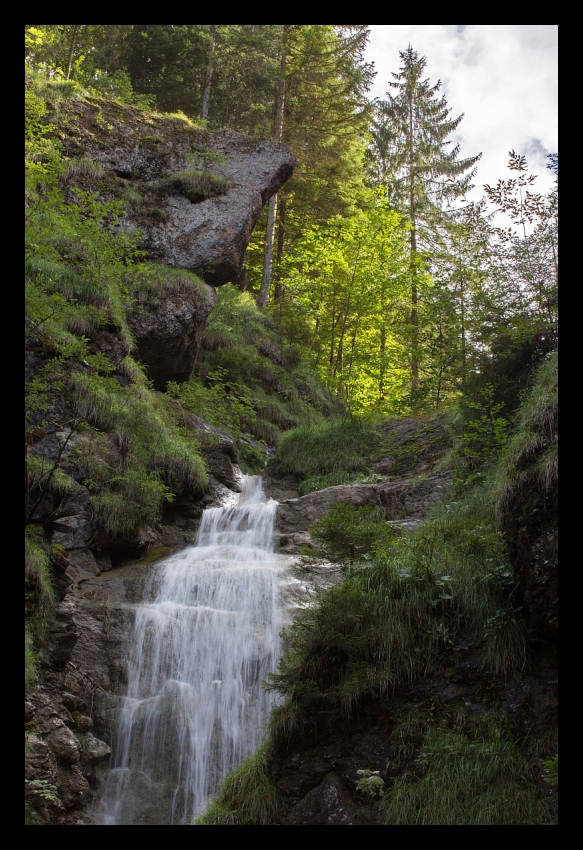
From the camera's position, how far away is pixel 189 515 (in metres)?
9.92

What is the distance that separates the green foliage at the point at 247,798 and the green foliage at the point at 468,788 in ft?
3.25

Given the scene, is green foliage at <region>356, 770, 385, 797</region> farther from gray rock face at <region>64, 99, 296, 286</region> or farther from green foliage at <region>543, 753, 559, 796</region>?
gray rock face at <region>64, 99, 296, 286</region>

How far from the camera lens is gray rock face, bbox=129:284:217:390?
11.4m

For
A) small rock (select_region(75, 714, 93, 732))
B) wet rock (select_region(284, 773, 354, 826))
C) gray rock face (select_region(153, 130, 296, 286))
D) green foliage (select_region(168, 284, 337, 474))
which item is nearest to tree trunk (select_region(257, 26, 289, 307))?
green foliage (select_region(168, 284, 337, 474))

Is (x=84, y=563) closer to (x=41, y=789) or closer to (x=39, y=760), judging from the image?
(x=39, y=760)

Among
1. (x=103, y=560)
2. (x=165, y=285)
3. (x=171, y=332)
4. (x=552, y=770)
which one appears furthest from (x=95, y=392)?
(x=552, y=770)

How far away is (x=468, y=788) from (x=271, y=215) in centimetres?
1711

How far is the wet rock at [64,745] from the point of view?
5.38 metres

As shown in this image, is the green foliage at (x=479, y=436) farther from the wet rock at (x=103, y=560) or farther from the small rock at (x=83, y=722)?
Answer: the small rock at (x=83, y=722)

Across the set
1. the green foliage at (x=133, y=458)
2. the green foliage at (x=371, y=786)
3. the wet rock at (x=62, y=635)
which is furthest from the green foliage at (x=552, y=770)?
the green foliage at (x=133, y=458)

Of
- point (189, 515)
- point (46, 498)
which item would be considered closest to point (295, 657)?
point (46, 498)

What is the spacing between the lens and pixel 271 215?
18.7m

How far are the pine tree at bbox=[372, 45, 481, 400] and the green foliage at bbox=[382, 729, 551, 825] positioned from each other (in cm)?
1859
